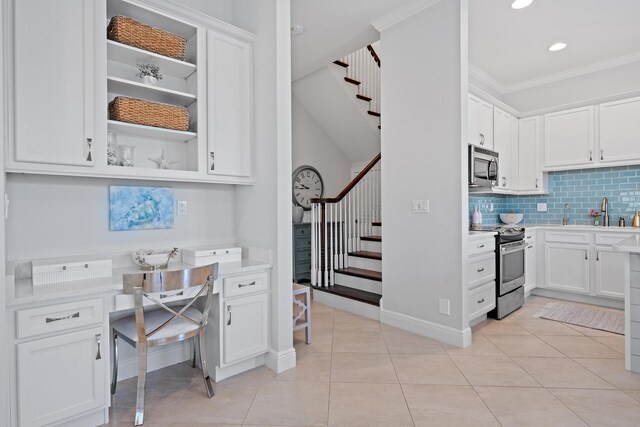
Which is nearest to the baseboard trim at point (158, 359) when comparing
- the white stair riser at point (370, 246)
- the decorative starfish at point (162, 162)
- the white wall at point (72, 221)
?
the white wall at point (72, 221)

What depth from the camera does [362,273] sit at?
14.1ft

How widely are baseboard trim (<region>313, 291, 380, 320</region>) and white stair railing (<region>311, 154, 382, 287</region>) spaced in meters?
0.18

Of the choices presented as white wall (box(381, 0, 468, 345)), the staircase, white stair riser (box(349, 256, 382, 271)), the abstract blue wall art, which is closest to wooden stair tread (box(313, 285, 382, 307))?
the staircase

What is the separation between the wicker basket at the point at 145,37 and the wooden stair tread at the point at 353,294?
9.44ft

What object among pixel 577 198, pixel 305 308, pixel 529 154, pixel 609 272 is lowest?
pixel 305 308

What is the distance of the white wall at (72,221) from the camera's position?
2.07 m

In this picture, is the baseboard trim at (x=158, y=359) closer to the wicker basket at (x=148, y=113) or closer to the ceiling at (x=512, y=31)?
the wicker basket at (x=148, y=113)

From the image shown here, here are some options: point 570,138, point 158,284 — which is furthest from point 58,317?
point 570,138

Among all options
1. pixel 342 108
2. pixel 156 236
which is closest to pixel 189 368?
pixel 156 236

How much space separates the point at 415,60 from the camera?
3305mm

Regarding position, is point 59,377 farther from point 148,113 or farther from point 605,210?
point 605,210

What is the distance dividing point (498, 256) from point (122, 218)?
11.4 feet

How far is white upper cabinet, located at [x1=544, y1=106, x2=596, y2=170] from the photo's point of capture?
4.42 m

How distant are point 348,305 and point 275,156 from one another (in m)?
2.17
